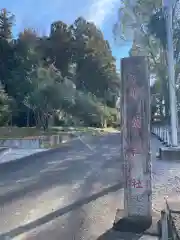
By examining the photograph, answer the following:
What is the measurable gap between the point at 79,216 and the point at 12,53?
23525 millimetres

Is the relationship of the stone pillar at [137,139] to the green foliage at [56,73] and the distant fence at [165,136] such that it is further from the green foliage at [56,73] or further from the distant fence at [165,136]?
the green foliage at [56,73]

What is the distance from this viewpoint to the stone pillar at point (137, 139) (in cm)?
432

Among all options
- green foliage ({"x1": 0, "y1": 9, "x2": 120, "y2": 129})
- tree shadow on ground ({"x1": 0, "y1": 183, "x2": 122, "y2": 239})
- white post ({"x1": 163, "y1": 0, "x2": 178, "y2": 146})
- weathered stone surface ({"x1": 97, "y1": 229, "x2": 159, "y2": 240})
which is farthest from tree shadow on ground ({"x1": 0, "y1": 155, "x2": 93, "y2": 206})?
green foliage ({"x1": 0, "y1": 9, "x2": 120, "y2": 129})

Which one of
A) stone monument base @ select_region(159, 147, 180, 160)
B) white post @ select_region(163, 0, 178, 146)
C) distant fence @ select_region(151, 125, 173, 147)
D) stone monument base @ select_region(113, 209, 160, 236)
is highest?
white post @ select_region(163, 0, 178, 146)

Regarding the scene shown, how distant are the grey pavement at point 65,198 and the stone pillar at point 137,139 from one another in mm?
580

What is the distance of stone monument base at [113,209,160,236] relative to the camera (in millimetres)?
4133

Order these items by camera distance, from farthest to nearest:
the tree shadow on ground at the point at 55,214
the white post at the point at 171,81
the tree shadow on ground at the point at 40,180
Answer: the white post at the point at 171,81
the tree shadow on ground at the point at 40,180
the tree shadow on ground at the point at 55,214

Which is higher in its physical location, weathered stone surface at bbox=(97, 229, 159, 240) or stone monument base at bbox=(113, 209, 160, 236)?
stone monument base at bbox=(113, 209, 160, 236)

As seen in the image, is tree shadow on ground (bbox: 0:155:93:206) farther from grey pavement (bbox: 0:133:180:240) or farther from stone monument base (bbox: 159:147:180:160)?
stone monument base (bbox: 159:147:180:160)

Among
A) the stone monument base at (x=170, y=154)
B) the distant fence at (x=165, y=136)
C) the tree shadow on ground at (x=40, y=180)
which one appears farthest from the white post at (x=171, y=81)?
Answer: the tree shadow on ground at (x=40, y=180)

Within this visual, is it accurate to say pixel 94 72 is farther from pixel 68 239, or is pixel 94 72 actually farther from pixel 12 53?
pixel 68 239

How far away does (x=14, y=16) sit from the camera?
2992 centimetres

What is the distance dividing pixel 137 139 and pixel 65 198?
2404 millimetres

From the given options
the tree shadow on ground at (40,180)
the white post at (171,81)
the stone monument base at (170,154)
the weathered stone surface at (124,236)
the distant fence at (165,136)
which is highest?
the white post at (171,81)
